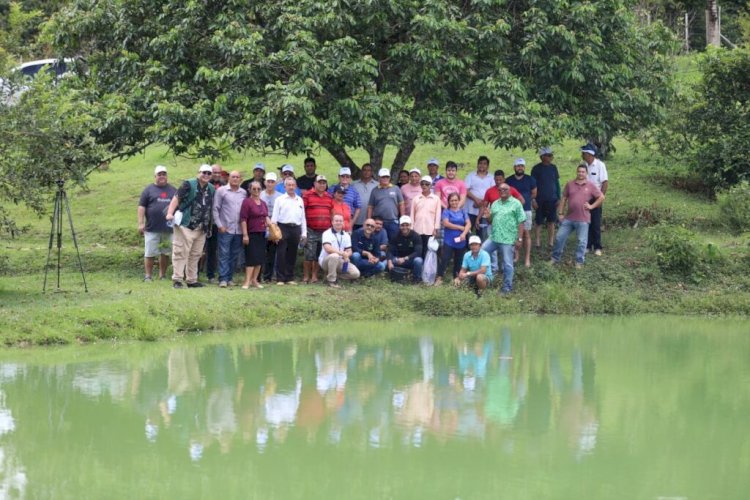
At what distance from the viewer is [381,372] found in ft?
37.1

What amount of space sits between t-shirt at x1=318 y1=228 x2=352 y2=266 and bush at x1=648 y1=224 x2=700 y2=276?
465 cm

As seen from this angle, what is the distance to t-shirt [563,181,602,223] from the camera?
676 inches

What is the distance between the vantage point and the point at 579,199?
17172 mm

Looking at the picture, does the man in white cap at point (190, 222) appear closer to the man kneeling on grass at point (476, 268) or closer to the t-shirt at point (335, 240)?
the t-shirt at point (335, 240)

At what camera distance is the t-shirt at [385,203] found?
16812 millimetres

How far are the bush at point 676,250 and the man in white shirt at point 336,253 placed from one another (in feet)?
15.0

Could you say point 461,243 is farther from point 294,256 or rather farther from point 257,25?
point 257,25

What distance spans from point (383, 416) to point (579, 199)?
866 cm

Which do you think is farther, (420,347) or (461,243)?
(461,243)

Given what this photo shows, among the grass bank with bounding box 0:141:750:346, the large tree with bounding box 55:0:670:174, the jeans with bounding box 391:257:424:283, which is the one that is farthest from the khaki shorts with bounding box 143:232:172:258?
the jeans with bounding box 391:257:424:283

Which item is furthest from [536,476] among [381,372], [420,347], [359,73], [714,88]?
[714,88]

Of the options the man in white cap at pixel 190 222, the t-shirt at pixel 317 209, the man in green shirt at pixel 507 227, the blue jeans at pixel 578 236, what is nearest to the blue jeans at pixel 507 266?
the man in green shirt at pixel 507 227

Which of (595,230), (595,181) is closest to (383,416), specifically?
(595,230)

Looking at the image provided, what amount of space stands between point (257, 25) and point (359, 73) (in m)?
1.98
